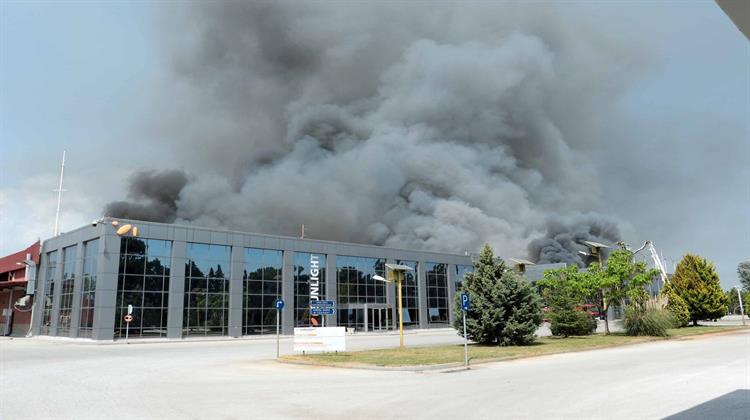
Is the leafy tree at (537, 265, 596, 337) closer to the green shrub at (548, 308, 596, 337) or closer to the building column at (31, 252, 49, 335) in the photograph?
the green shrub at (548, 308, 596, 337)

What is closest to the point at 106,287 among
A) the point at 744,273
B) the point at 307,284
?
the point at 307,284

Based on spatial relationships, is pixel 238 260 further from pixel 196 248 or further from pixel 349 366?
pixel 349 366

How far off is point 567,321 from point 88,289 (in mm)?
36168

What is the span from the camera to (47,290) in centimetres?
4700

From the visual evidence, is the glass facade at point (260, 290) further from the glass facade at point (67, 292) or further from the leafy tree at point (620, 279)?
the leafy tree at point (620, 279)

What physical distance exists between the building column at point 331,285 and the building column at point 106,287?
1951 centimetres

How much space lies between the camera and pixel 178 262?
139ft

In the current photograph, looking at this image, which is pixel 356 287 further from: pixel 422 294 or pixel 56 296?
pixel 56 296

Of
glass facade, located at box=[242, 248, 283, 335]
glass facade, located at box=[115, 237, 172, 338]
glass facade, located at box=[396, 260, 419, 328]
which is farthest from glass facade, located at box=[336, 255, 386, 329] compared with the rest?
glass facade, located at box=[115, 237, 172, 338]

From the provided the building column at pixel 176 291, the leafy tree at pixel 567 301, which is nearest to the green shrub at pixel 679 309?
the leafy tree at pixel 567 301

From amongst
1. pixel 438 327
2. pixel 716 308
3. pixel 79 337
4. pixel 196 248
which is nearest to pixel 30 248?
pixel 79 337

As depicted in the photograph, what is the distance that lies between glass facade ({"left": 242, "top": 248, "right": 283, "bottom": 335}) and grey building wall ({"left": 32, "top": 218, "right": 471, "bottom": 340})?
60 cm

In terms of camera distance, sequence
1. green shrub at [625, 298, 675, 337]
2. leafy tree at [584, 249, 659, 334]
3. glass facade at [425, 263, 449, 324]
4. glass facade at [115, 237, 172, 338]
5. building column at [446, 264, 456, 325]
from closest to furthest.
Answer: green shrub at [625, 298, 675, 337] → leafy tree at [584, 249, 659, 334] → glass facade at [115, 237, 172, 338] → glass facade at [425, 263, 449, 324] → building column at [446, 264, 456, 325]

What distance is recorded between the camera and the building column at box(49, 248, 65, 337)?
44.3 meters
